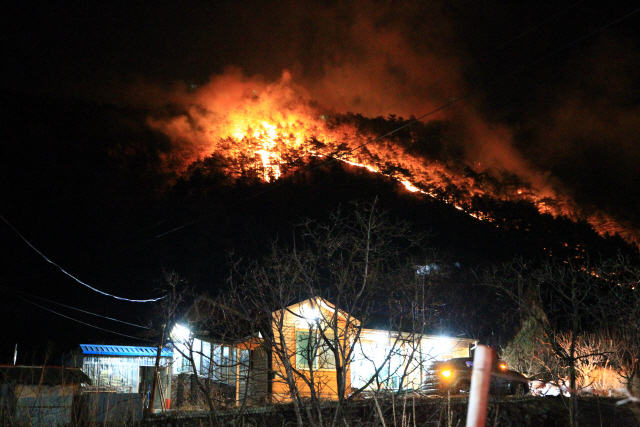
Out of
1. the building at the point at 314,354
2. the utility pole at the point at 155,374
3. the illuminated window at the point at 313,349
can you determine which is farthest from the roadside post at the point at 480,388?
the utility pole at the point at 155,374

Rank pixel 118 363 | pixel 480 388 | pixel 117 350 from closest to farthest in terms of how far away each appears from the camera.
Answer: pixel 480 388 → pixel 118 363 → pixel 117 350

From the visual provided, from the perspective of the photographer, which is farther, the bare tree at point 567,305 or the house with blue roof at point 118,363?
the house with blue roof at point 118,363

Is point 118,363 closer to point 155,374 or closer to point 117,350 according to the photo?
point 117,350

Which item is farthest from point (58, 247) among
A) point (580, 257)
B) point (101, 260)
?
point (580, 257)

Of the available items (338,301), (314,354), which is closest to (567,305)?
(338,301)

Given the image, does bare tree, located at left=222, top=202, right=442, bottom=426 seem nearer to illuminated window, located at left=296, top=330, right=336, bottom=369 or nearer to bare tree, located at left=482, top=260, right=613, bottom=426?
illuminated window, located at left=296, top=330, right=336, bottom=369

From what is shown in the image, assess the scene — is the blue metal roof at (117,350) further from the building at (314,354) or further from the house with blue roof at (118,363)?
the building at (314,354)

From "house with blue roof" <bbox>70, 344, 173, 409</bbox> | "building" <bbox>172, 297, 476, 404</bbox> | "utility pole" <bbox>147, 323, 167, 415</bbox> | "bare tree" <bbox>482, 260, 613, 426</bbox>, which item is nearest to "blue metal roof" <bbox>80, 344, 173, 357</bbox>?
"house with blue roof" <bbox>70, 344, 173, 409</bbox>

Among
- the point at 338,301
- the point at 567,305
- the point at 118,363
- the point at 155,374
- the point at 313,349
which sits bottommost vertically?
the point at 155,374

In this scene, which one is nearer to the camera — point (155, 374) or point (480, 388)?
point (480, 388)

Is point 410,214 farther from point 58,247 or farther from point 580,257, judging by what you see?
point 58,247

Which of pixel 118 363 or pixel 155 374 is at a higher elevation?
pixel 118 363

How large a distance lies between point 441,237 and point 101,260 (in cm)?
3170

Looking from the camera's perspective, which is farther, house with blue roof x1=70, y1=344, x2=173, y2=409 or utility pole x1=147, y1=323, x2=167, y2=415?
house with blue roof x1=70, y1=344, x2=173, y2=409
